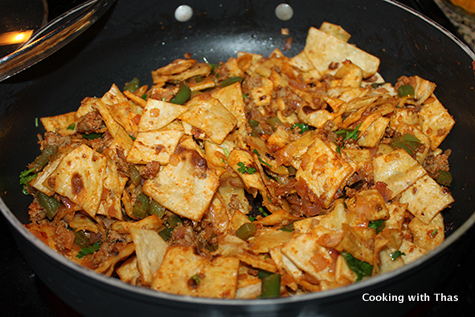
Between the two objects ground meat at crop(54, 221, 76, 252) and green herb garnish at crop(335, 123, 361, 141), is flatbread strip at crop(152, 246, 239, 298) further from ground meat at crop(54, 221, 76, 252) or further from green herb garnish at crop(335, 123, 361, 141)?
green herb garnish at crop(335, 123, 361, 141)

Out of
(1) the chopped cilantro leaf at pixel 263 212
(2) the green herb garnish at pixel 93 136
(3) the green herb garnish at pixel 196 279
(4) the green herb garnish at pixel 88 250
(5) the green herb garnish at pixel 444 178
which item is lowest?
(5) the green herb garnish at pixel 444 178

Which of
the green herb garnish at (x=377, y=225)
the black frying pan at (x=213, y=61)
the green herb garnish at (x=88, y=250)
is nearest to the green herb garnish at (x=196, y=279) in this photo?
the black frying pan at (x=213, y=61)

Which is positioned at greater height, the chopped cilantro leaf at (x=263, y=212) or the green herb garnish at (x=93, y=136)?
the green herb garnish at (x=93, y=136)

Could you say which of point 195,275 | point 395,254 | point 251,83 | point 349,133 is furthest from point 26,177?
point 395,254

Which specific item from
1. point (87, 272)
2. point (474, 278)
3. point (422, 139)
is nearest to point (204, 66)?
point (422, 139)

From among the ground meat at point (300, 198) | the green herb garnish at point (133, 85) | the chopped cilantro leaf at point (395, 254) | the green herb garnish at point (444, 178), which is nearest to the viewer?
the chopped cilantro leaf at point (395, 254)

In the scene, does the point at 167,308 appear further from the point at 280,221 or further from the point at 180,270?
the point at 280,221

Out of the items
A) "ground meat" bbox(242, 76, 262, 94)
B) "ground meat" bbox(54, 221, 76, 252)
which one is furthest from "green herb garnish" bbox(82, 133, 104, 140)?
"ground meat" bbox(242, 76, 262, 94)

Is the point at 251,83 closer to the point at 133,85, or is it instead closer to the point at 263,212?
the point at 133,85

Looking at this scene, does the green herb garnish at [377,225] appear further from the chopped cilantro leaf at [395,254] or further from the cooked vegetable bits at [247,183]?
the chopped cilantro leaf at [395,254]
